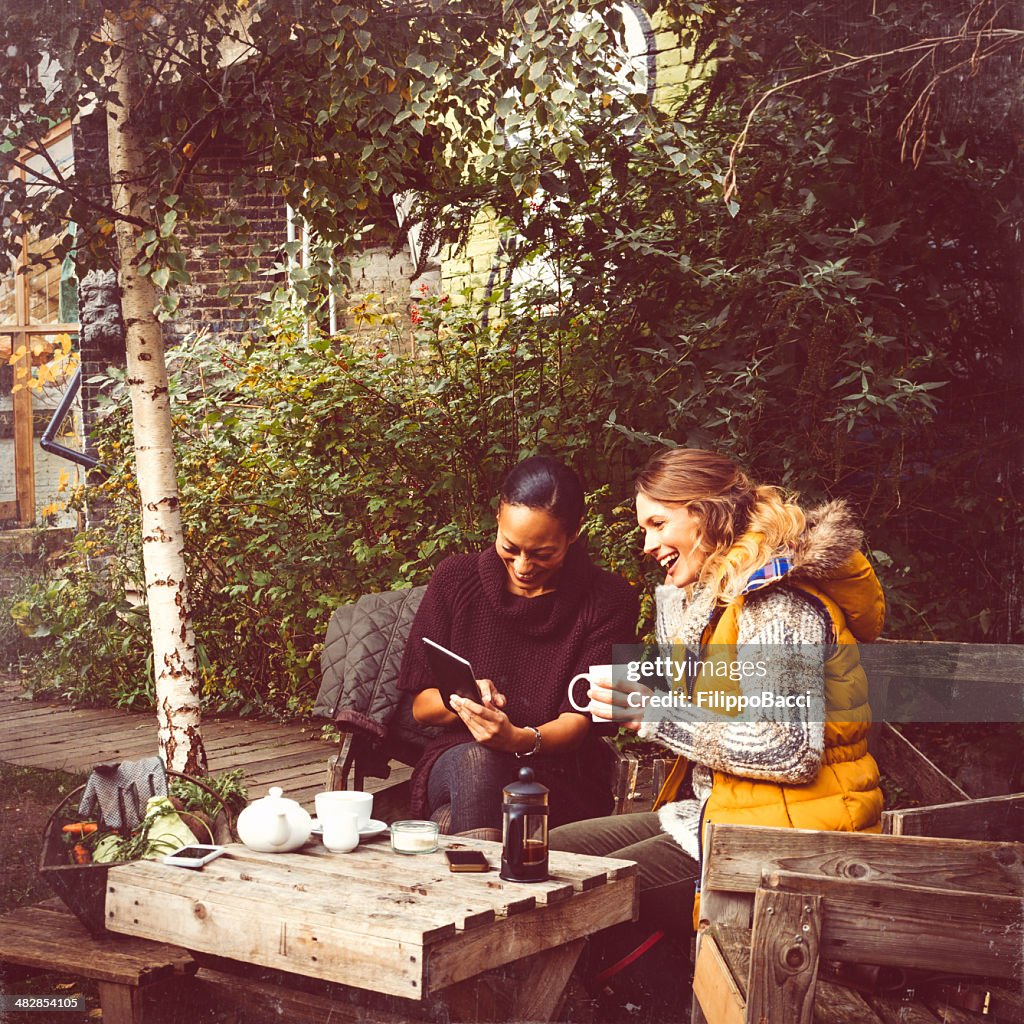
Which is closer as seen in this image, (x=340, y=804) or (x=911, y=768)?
(x=340, y=804)

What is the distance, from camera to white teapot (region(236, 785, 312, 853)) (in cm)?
267

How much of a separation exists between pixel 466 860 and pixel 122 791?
0.96 meters

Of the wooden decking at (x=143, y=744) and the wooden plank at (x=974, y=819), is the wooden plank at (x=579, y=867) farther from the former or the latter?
the wooden decking at (x=143, y=744)

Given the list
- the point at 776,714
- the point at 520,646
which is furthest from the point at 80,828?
the point at 776,714

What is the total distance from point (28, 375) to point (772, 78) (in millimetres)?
7240

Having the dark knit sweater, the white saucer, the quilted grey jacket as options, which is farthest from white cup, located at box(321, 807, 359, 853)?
the quilted grey jacket

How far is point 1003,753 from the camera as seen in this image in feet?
14.6

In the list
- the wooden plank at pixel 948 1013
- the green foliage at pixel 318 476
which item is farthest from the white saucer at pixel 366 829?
the green foliage at pixel 318 476

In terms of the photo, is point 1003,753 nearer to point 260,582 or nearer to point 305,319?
point 260,582

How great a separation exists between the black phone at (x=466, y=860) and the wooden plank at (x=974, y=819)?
0.87 meters

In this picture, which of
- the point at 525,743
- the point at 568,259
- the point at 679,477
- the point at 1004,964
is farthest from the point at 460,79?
the point at 1004,964

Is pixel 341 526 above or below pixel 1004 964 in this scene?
above

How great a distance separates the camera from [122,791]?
2973 millimetres

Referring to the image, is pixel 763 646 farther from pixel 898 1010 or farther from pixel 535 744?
pixel 535 744
